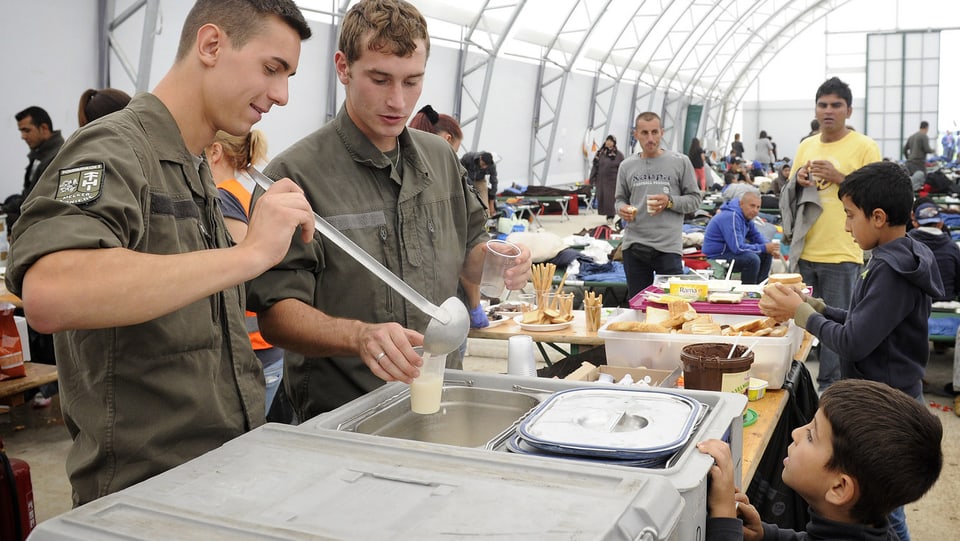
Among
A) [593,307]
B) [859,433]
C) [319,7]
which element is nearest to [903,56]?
[319,7]

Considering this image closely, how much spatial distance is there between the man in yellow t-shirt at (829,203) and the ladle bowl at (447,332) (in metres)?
3.28

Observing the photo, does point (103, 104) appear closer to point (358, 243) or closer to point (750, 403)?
point (358, 243)

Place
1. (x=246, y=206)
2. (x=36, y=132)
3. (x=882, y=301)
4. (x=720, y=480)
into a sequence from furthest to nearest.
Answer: (x=36, y=132) → (x=246, y=206) → (x=882, y=301) → (x=720, y=480)

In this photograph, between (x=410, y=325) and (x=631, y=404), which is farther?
(x=410, y=325)

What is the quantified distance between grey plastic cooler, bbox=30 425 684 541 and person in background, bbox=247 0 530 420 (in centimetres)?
55

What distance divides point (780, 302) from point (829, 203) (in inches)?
67.1

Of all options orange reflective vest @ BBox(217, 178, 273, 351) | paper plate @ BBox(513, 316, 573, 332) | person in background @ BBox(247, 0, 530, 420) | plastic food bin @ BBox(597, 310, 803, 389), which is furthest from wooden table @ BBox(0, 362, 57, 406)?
plastic food bin @ BBox(597, 310, 803, 389)

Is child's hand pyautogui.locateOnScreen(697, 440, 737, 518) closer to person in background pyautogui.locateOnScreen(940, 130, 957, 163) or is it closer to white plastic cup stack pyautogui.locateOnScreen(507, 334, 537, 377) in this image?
white plastic cup stack pyautogui.locateOnScreen(507, 334, 537, 377)

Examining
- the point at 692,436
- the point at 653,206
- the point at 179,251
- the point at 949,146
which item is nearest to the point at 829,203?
the point at 653,206

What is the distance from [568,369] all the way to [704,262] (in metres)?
3.01

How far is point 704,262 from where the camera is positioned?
5848 mm

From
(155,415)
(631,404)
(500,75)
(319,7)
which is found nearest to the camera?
(155,415)

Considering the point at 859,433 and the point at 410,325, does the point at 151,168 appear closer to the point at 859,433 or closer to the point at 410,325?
the point at 410,325

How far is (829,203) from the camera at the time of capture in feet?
13.3
